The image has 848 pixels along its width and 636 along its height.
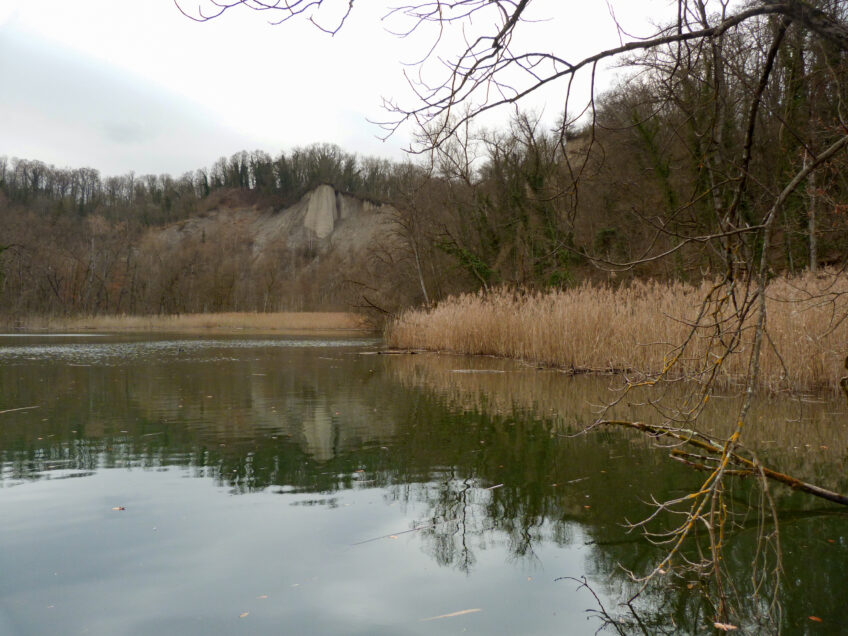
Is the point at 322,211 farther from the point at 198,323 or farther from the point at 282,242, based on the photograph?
the point at 198,323

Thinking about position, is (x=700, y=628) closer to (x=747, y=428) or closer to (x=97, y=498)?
(x=97, y=498)

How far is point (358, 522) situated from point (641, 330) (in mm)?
7210

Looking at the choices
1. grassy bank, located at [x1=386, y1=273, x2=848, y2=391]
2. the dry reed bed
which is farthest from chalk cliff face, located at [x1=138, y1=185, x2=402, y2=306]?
the dry reed bed

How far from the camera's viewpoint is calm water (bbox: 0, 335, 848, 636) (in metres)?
2.19

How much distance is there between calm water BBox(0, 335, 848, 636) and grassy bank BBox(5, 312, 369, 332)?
2437 centimetres

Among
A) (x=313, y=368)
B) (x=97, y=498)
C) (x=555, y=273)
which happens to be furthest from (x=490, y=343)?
(x=97, y=498)

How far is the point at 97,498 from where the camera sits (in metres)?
3.57

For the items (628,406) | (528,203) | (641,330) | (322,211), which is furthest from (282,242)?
(628,406)

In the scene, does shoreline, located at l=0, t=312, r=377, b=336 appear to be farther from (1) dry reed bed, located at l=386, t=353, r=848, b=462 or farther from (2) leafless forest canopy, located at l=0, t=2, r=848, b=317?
(1) dry reed bed, located at l=386, t=353, r=848, b=462

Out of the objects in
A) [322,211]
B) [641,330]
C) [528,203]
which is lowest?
[641,330]

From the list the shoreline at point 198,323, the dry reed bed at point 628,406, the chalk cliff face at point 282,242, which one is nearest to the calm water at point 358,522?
the dry reed bed at point 628,406

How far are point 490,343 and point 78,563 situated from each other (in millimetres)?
11368

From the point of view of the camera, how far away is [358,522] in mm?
3107

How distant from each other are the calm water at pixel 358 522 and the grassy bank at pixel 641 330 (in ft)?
3.13
